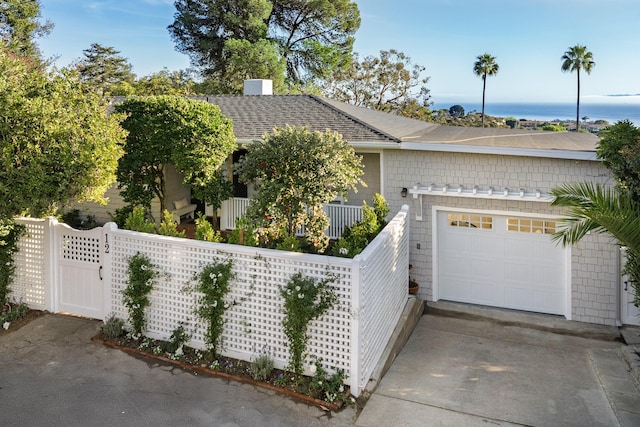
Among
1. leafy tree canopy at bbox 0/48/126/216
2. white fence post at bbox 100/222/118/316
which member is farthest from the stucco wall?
leafy tree canopy at bbox 0/48/126/216

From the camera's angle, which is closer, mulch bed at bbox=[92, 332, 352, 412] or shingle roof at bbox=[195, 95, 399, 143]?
mulch bed at bbox=[92, 332, 352, 412]

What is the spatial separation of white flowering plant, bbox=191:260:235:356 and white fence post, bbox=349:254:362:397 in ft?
6.23

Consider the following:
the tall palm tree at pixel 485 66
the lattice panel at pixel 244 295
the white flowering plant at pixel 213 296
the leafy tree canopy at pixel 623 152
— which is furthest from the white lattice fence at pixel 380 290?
the tall palm tree at pixel 485 66

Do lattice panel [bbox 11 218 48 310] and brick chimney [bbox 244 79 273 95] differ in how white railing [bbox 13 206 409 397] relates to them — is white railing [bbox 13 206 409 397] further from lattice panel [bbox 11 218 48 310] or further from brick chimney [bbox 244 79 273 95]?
brick chimney [bbox 244 79 273 95]

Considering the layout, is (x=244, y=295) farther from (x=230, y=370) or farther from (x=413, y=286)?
(x=413, y=286)

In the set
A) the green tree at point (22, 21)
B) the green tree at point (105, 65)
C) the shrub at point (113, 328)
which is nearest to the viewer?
the shrub at point (113, 328)

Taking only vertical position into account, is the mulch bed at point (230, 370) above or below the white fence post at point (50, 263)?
below

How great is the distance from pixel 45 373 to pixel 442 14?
31830 mm

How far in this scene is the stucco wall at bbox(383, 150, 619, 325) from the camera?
9.42 metres

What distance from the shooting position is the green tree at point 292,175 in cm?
872

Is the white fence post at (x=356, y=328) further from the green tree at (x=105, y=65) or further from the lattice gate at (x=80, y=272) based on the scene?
the green tree at (x=105, y=65)

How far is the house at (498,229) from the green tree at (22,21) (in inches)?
1246

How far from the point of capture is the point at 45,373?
6.94m

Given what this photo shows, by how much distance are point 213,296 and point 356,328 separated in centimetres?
221
